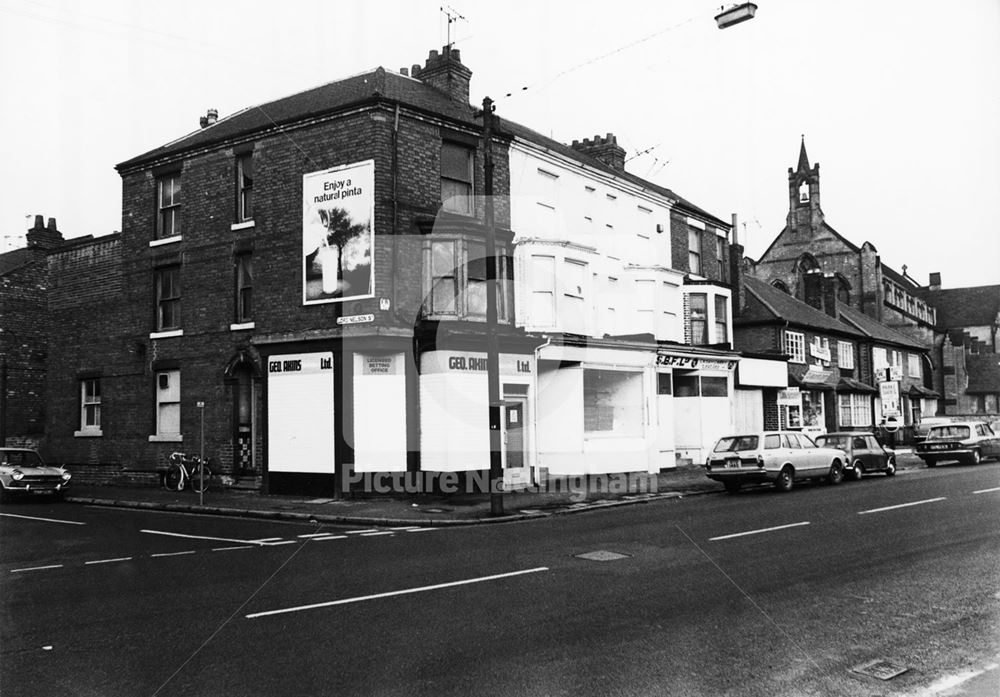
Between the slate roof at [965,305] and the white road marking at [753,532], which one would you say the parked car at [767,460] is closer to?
the white road marking at [753,532]

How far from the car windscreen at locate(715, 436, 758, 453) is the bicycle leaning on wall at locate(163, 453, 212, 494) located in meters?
14.5

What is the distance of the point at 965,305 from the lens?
80812mm

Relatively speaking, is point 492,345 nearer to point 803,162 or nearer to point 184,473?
point 184,473

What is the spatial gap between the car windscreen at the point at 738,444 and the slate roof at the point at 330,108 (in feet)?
35.5

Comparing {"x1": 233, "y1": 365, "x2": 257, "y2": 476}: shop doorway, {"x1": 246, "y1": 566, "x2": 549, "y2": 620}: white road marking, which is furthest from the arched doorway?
{"x1": 246, "y1": 566, "x2": 549, "y2": 620}: white road marking

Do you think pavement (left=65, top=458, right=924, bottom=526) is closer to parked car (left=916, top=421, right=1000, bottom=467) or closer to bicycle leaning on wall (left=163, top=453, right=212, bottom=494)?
bicycle leaning on wall (left=163, top=453, right=212, bottom=494)

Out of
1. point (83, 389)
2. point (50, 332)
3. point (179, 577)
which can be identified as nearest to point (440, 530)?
point (179, 577)

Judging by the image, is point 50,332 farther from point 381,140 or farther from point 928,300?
point 928,300

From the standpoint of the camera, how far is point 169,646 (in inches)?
269

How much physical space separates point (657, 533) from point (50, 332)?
2396 cm

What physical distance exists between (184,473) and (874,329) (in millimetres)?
44357

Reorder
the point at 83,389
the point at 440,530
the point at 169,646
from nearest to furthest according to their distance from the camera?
the point at 169,646 < the point at 440,530 < the point at 83,389

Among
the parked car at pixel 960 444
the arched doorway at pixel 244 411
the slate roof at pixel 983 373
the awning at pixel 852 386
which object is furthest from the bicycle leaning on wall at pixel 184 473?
the slate roof at pixel 983 373

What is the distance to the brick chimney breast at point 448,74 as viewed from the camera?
974 inches
